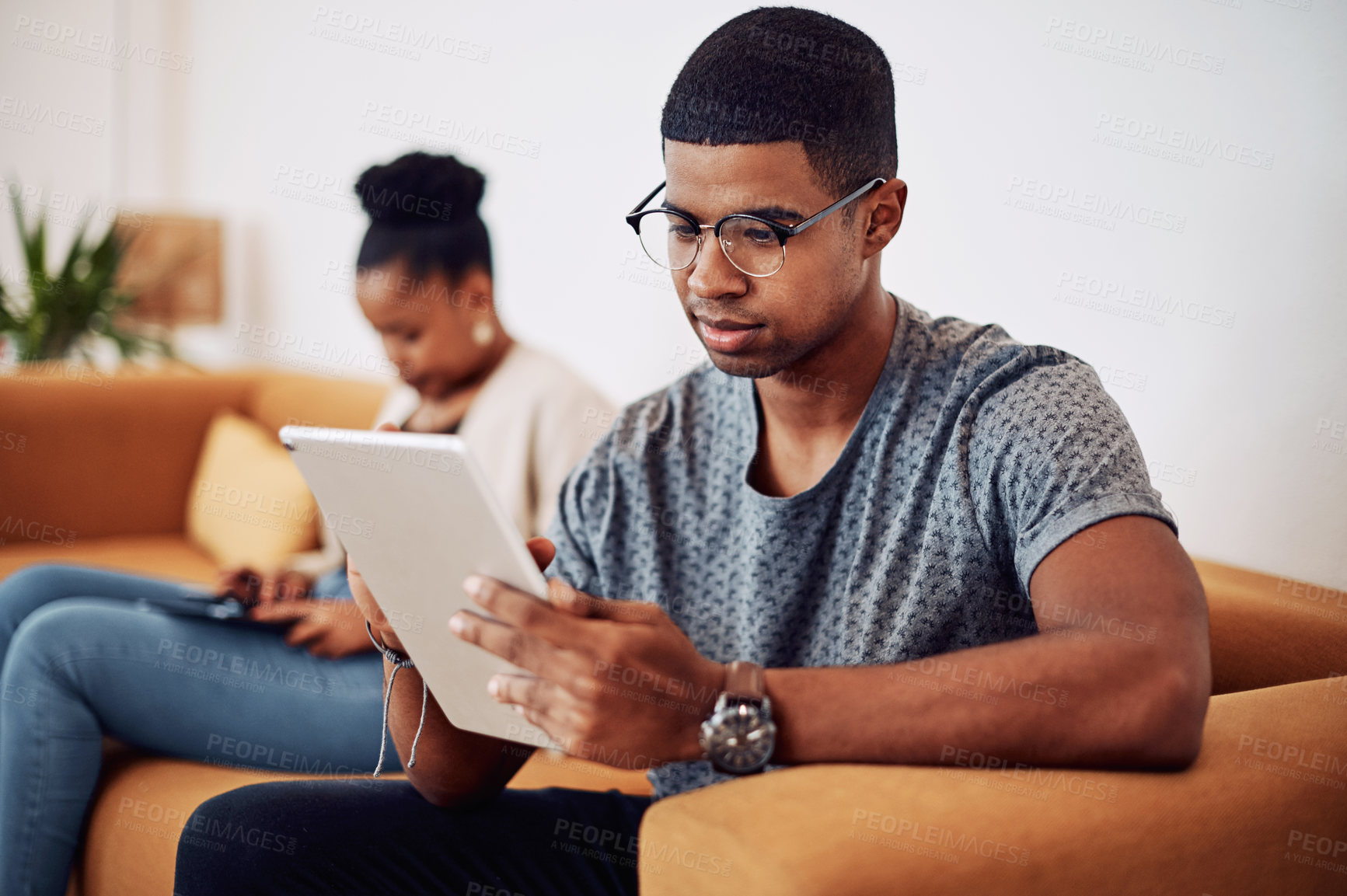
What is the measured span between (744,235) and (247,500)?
1699 mm

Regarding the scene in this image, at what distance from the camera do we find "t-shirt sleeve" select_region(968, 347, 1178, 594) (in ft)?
2.89

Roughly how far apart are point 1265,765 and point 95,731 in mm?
Answer: 1403

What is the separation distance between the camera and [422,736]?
108 cm

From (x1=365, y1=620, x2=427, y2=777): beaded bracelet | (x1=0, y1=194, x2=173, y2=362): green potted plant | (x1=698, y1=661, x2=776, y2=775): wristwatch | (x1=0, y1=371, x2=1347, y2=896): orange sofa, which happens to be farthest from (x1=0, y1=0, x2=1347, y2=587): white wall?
(x1=0, y1=194, x2=173, y2=362): green potted plant

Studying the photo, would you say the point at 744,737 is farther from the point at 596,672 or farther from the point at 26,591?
the point at 26,591

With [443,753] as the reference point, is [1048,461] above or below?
above

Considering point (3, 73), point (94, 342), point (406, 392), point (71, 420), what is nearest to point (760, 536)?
point (406, 392)

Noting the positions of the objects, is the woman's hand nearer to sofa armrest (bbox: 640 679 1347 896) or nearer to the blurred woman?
the blurred woman

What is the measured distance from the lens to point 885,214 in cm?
113

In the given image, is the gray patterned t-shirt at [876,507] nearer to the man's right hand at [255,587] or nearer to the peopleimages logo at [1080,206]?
the peopleimages logo at [1080,206]

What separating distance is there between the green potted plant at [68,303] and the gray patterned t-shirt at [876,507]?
2.89 meters

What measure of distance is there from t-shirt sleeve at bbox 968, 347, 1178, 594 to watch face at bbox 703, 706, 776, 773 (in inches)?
11.4

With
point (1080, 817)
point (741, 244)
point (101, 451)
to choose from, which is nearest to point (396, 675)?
point (741, 244)

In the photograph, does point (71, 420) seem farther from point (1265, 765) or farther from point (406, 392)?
point (1265, 765)
